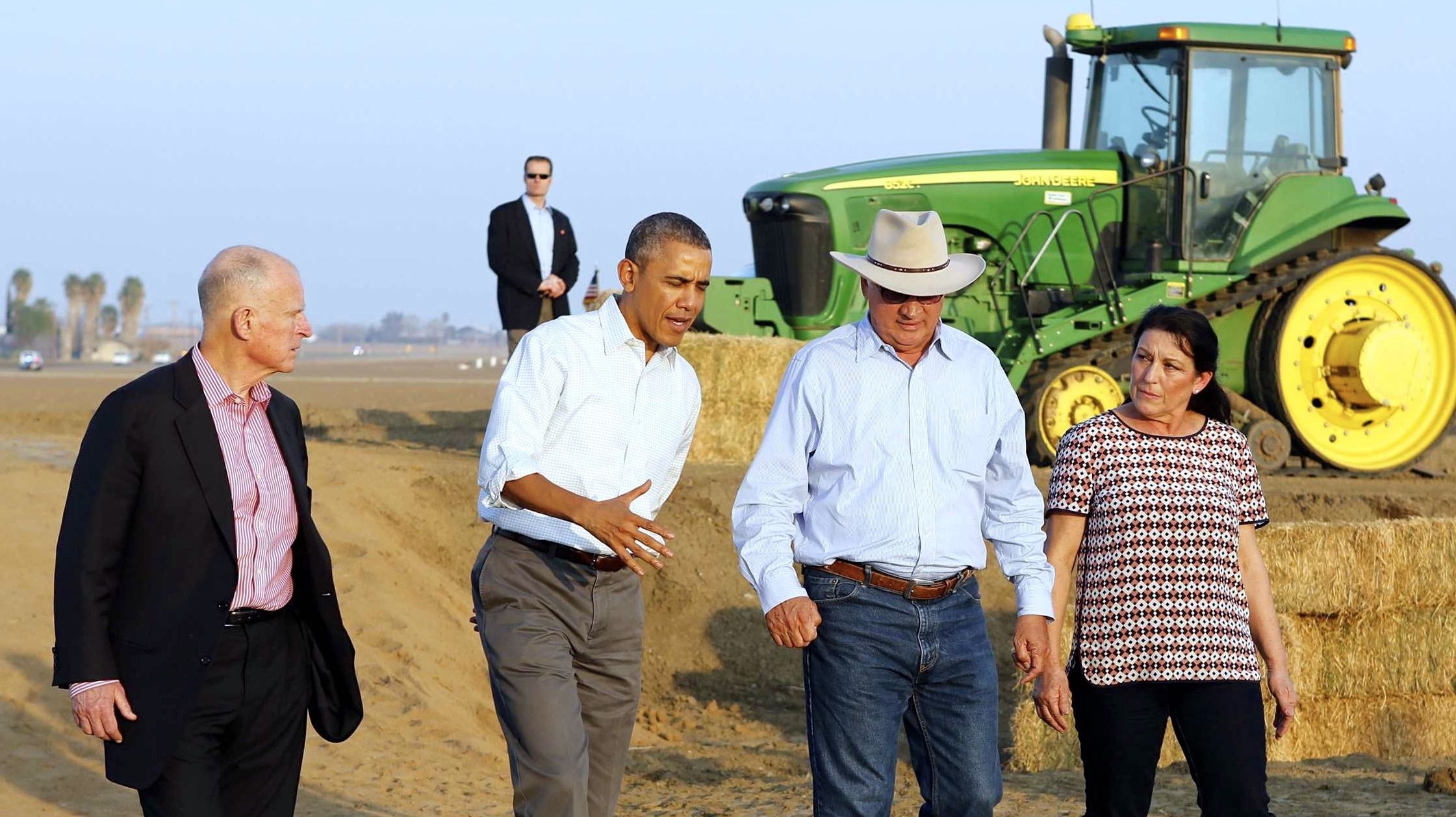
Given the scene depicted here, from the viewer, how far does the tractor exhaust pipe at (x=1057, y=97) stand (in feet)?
46.5

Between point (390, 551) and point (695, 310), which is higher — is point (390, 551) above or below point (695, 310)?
below

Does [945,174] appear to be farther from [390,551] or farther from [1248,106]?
[390,551]

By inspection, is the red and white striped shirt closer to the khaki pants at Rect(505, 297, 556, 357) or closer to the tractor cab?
the khaki pants at Rect(505, 297, 556, 357)

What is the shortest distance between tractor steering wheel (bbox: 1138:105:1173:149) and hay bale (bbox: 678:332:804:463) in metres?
3.62

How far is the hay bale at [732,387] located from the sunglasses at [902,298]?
8.00 metres

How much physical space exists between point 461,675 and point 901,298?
5.53 metres

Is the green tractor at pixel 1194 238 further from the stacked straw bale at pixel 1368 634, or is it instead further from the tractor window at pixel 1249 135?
the stacked straw bale at pixel 1368 634

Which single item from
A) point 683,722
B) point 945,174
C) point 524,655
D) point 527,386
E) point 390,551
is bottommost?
point 683,722

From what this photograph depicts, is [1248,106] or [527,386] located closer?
[527,386]

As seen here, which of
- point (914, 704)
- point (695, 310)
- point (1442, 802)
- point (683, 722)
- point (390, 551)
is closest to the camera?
point (914, 704)

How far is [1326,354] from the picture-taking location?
13977 millimetres

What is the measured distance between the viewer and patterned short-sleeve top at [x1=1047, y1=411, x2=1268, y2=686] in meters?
4.44

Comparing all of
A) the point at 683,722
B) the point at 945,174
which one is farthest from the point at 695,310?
the point at 945,174

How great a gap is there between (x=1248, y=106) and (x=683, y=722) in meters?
7.36
